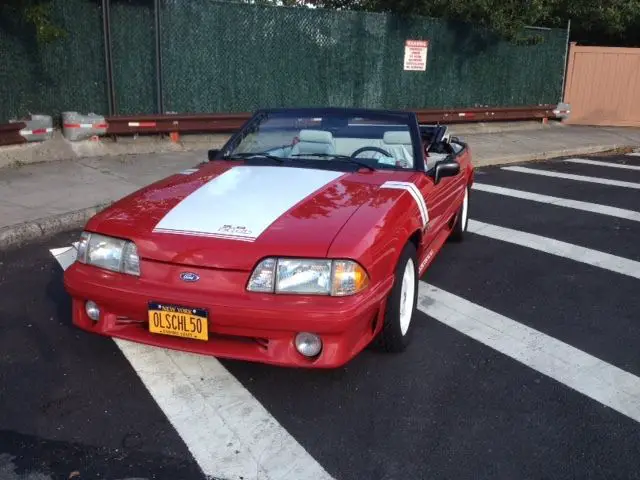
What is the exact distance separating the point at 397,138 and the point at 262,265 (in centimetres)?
202

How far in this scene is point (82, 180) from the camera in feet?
27.3

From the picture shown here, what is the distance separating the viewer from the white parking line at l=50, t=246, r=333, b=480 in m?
2.86

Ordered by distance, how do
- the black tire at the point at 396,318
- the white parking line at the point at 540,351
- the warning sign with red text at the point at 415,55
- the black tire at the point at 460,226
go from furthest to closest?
1. the warning sign with red text at the point at 415,55
2. the black tire at the point at 460,226
3. the black tire at the point at 396,318
4. the white parking line at the point at 540,351

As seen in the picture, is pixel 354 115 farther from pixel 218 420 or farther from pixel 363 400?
pixel 218 420

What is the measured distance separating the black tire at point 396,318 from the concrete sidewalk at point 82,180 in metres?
3.94

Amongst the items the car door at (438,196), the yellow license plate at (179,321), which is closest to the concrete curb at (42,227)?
the yellow license plate at (179,321)

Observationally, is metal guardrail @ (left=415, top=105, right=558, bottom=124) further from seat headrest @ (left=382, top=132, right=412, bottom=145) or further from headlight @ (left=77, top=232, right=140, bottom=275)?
headlight @ (left=77, top=232, right=140, bottom=275)

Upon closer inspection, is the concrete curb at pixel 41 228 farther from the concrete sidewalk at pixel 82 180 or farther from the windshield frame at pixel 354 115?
the windshield frame at pixel 354 115

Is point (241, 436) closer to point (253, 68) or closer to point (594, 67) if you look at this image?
point (253, 68)

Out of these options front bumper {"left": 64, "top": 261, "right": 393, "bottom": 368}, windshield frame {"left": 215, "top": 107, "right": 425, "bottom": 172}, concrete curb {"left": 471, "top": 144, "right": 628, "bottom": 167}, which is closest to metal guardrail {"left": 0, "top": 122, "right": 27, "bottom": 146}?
windshield frame {"left": 215, "top": 107, "right": 425, "bottom": 172}

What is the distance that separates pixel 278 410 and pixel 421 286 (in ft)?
7.19

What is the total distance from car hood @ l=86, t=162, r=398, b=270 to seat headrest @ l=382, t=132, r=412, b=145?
459 mm

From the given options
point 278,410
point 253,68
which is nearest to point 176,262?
point 278,410

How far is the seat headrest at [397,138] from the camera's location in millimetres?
4805
